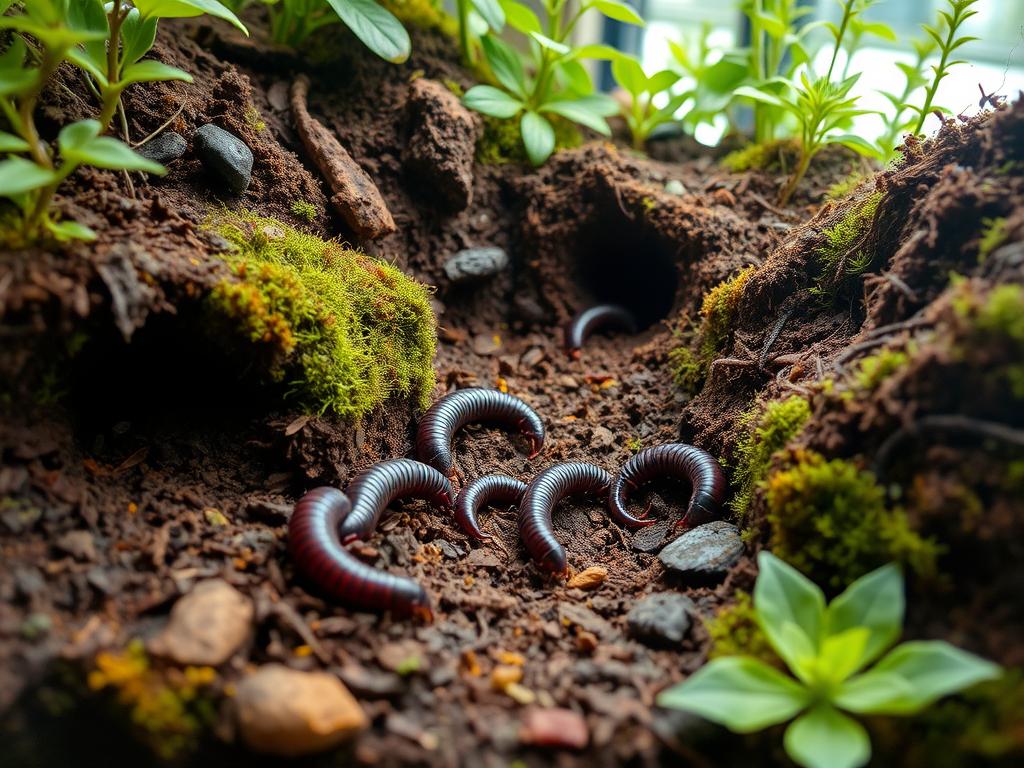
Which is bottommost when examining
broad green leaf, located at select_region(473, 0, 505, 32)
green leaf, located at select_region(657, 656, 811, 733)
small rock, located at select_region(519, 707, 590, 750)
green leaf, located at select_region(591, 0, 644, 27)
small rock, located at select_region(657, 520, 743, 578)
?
small rock, located at select_region(519, 707, 590, 750)

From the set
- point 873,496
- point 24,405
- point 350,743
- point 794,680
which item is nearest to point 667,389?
point 873,496

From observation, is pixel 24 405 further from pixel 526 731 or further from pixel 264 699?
pixel 526 731

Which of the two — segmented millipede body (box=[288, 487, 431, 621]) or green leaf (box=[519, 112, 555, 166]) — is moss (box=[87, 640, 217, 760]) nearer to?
segmented millipede body (box=[288, 487, 431, 621])

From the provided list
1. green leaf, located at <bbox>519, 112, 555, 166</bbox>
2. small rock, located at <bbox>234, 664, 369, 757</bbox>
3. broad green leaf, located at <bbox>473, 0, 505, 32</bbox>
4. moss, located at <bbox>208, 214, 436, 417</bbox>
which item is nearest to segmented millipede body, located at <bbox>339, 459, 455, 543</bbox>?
moss, located at <bbox>208, 214, 436, 417</bbox>

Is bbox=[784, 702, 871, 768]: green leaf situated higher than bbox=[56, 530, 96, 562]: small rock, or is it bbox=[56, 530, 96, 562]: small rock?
bbox=[784, 702, 871, 768]: green leaf

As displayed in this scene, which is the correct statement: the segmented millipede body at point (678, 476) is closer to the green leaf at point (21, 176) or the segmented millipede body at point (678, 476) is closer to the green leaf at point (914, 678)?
the green leaf at point (914, 678)

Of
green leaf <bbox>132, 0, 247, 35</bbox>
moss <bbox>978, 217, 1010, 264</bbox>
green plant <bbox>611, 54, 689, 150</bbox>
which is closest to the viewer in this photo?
moss <bbox>978, 217, 1010, 264</bbox>

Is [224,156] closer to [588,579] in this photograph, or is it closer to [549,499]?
[549,499]

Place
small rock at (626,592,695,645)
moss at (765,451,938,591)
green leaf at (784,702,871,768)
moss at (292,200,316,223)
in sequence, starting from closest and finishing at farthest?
green leaf at (784,702,871,768)
moss at (765,451,938,591)
small rock at (626,592,695,645)
moss at (292,200,316,223)
